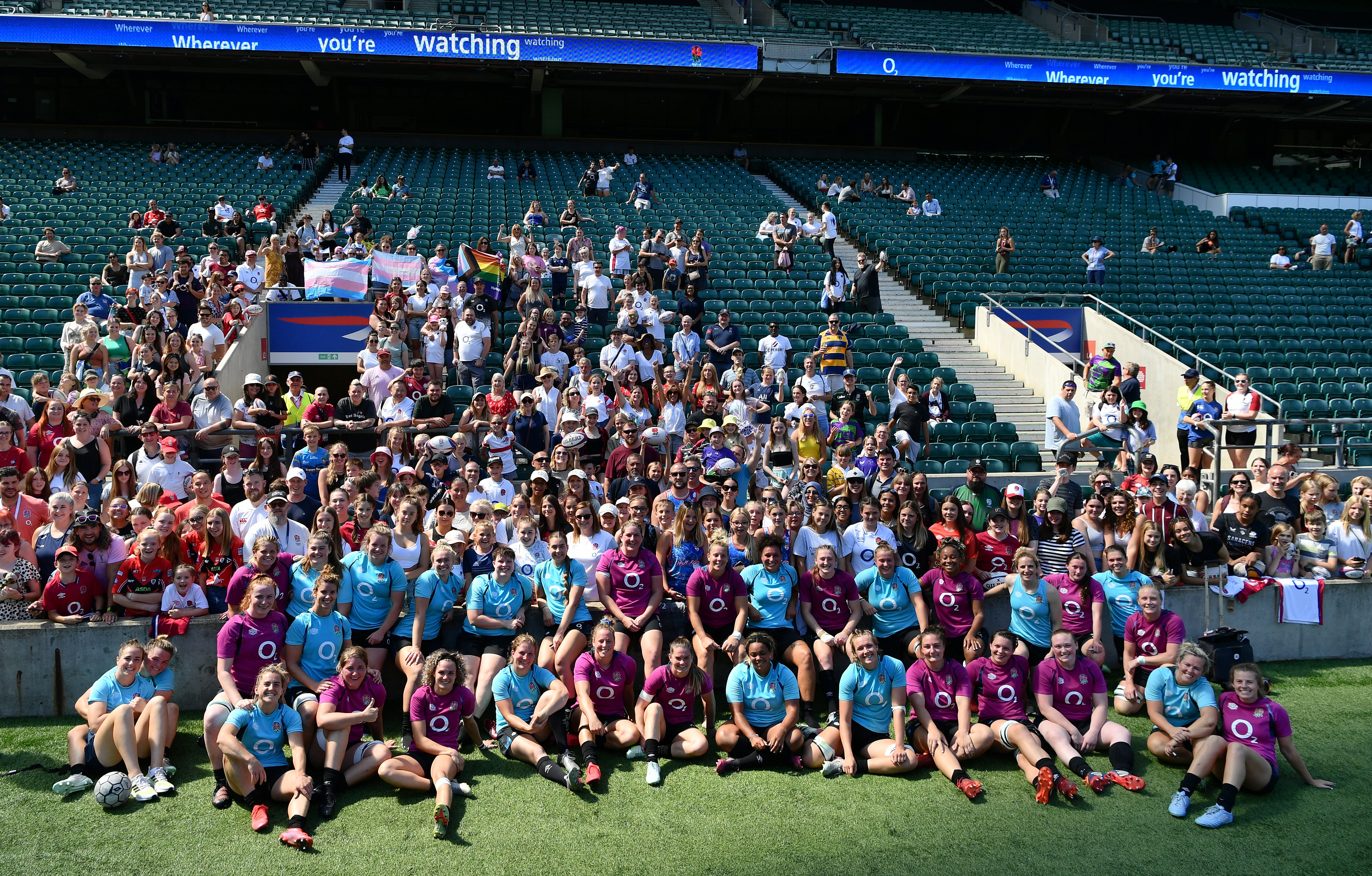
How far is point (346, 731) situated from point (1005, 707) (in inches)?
159

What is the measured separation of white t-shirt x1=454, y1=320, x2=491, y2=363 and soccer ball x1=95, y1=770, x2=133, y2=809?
637 cm

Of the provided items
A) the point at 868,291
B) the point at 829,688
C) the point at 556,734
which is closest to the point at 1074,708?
the point at 829,688

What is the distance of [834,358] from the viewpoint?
39.1 ft

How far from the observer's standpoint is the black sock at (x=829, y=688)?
7074 millimetres

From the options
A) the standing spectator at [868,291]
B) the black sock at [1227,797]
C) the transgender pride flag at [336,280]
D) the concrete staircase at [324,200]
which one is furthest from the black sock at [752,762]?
the concrete staircase at [324,200]

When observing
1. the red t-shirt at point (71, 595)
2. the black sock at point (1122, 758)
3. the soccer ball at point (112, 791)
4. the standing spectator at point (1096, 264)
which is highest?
the standing spectator at point (1096, 264)

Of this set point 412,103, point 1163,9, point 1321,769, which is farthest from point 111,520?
point 1163,9

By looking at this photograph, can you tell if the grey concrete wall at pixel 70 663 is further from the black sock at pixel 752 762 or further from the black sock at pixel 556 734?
the black sock at pixel 556 734

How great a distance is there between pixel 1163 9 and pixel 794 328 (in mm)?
25127

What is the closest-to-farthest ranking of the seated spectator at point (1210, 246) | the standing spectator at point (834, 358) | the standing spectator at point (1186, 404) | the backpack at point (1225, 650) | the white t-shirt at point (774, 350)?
1. the backpack at point (1225, 650)
2. the standing spectator at point (1186, 404)
3. the standing spectator at point (834, 358)
4. the white t-shirt at point (774, 350)
5. the seated spectator at point (1210, 246)

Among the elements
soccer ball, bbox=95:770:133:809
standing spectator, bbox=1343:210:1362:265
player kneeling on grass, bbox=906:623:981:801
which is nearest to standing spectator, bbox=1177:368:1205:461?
player kneeling on grass, bbox=906:623:981:801

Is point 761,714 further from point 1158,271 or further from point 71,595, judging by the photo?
point 1158,271

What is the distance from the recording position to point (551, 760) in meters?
6.36

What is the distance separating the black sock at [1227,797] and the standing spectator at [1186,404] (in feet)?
18.6
